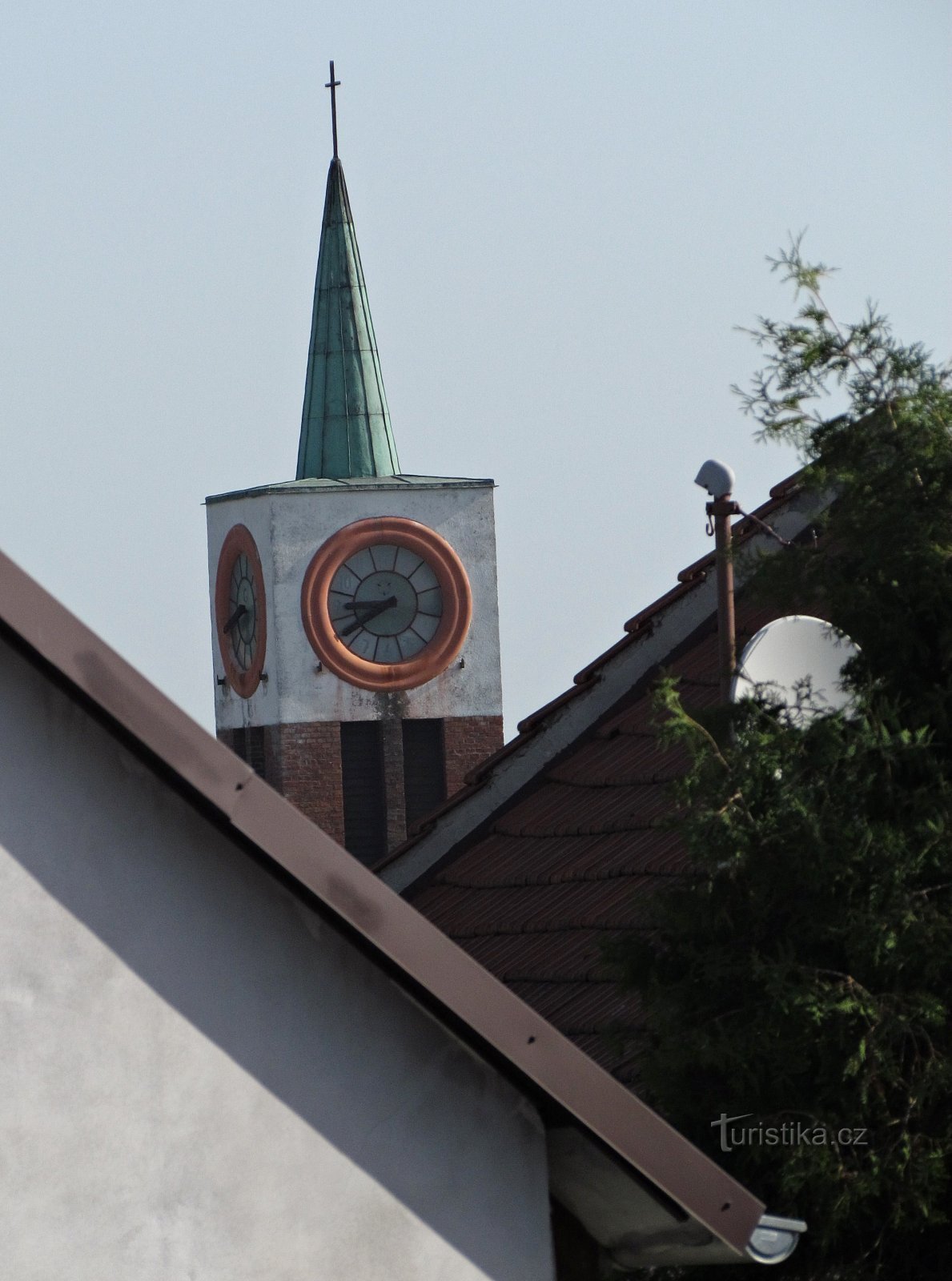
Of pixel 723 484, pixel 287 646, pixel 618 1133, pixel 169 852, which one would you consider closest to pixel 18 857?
pixel 169 852

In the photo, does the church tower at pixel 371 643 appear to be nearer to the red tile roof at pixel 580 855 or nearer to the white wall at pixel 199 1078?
the red tile roof at pixel 580 855

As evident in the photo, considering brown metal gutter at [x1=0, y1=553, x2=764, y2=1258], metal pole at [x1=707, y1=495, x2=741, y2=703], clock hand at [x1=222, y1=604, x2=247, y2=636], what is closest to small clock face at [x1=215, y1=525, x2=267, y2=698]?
clock hand at [x1=222, y1=604, x2=247, y2=636]

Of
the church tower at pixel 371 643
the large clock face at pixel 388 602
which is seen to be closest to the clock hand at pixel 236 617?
the church tower at pixel 371 643

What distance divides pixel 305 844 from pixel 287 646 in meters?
36.2

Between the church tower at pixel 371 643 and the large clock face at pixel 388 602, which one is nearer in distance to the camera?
the church tower at pixel 371 643

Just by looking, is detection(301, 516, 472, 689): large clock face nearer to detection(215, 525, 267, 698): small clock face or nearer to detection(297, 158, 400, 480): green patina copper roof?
detection(215, 525, 267, 698): small clock face

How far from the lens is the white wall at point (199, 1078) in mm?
4285

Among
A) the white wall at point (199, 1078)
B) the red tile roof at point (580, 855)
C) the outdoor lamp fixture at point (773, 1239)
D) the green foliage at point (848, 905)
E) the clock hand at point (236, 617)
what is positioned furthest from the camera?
the clock hand at point (236, 617)

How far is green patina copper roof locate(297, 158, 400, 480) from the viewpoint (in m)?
42.8

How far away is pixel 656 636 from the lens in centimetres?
1123

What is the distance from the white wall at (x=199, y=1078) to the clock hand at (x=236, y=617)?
123 ft

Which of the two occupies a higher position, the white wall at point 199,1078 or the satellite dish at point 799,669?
the satellite dish at point 799,669

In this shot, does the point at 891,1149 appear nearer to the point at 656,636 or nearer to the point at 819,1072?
the point at 819,1072

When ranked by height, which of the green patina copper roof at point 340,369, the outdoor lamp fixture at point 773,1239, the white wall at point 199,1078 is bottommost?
the outdoor lamp fixture at point 773,1239
